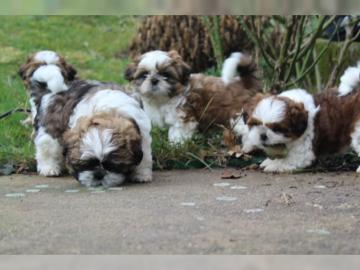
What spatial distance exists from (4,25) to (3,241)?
1043 centimetres

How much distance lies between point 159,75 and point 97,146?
6.84 feet

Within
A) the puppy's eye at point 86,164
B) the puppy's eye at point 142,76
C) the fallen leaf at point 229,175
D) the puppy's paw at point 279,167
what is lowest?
the fallen leaf at point 229,175

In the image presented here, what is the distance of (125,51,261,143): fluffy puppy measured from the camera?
24.2 ft

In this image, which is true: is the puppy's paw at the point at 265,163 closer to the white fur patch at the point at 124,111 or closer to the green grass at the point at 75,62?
the green grass at the point at 75,62

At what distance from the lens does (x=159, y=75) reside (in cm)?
736

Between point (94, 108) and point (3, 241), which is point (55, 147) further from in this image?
point (3, 241)

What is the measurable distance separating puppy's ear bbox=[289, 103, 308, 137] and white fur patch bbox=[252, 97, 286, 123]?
3.5 inches

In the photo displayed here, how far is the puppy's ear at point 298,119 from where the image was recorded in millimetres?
6363

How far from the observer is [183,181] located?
6109 mm

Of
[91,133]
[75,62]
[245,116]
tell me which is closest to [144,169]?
[91,133]

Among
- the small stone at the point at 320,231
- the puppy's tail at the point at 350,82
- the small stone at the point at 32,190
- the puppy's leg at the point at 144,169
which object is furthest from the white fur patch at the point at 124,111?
the small stone at the point at 320,231

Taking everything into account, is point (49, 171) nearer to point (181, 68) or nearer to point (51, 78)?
point (51, 78)

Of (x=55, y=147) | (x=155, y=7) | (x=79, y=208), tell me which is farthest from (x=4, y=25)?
(x=155, y=7)

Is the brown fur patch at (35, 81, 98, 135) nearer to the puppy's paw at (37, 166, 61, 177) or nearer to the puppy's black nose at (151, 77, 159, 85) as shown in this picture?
the puppy's paw at (37, 166, 61, 177)
